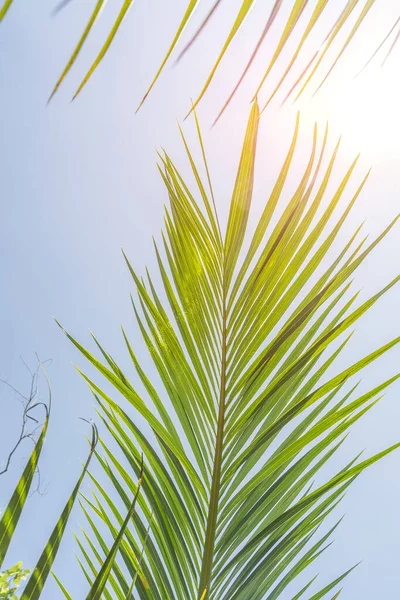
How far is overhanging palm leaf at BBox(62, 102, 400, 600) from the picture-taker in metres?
0.63

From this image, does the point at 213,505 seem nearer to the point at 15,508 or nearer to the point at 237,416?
the point at 237,416

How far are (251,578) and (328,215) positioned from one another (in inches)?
21.4

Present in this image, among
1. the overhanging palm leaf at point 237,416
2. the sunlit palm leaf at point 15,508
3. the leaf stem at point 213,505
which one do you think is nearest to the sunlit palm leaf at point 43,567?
Answer: the sunlit palm leaf at point 15,508

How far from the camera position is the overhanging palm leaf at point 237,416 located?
2.08 ft

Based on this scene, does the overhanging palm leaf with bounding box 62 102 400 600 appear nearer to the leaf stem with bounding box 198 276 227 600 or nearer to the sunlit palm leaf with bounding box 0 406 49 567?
the leaf stem with bounding box 198 276 227 600

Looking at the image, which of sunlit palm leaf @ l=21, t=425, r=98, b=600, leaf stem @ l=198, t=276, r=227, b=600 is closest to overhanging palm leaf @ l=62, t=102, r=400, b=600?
leaf stem @ l=198, t=276, r=227, b=600

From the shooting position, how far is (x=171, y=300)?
883mm

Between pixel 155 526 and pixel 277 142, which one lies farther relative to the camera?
pixel 277 142

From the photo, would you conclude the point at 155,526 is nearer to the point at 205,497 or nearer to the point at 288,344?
the point at 205,497

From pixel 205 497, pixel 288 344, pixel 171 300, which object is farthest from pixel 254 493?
pixel 171 300

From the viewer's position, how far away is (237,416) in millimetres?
731

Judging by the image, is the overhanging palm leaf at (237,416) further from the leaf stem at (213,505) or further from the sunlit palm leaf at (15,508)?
the sunlit palm leaf at (15,508)

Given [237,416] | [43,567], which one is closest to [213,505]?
[237,416]

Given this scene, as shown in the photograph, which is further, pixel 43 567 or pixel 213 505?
pixel 213 505
